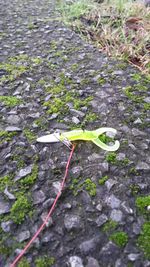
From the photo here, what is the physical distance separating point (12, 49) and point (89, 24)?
1.09 meters

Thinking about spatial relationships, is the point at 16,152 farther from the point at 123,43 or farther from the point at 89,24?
the point at 89,24

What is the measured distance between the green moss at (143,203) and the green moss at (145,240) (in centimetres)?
8

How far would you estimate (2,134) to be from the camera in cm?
205

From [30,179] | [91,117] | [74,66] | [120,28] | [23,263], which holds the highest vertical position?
[120,28]

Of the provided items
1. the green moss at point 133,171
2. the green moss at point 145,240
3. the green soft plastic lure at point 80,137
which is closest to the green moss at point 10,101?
the green soft plastic lure at point 80,137

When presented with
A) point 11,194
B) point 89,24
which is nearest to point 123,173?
point 11,194

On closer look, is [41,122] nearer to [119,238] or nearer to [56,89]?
[56,89]

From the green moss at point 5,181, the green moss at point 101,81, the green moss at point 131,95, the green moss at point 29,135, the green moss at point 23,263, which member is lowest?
the green moss at point 23,263

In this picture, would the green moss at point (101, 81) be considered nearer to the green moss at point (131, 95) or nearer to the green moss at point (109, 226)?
the green moss at point (131, 95)

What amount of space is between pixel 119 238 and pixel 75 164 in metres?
0.53

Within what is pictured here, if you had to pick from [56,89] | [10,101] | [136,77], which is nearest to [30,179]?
[10,101]

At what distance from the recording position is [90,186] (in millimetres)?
1666

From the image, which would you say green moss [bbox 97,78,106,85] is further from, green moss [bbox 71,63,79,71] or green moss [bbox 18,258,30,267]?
green moss [bbox 18,258,30,267]

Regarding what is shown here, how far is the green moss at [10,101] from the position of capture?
7.73 feet
